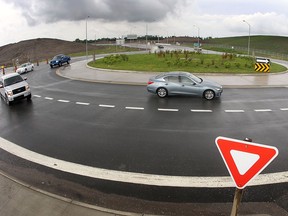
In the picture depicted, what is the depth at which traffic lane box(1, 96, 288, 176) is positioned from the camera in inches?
289

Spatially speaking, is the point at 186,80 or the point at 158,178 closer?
the point at 158,178

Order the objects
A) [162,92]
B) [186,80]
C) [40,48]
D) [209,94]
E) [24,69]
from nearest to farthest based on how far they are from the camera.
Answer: [209,94], [186,80], [162,92], [24,69], [40,48]

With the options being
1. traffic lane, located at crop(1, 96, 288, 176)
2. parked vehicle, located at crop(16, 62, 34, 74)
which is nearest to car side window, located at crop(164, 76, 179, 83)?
traffic lane, located at crop(1, 96, 288, 176)

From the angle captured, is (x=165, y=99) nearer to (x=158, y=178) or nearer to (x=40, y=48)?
(x=158, y=178)

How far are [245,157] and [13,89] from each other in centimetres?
1505

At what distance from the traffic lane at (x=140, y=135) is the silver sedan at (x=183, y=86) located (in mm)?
3007

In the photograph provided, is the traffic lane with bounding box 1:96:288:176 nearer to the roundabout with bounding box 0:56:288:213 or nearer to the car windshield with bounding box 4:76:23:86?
the roundabout with bounding box 0:56:288:213

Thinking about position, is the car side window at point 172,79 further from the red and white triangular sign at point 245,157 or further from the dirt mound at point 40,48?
the dirt mound at point 40,48

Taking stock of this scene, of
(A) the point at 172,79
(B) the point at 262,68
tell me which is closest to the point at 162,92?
(A) the point at 172,79

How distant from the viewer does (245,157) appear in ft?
10.0

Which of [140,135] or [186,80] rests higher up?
[186,80]

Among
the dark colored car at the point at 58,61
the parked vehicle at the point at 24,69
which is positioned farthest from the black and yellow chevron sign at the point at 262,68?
the parked vehicle at the point at 24,69

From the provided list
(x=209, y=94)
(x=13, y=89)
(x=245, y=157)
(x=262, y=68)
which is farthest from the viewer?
(x=262, y=68)

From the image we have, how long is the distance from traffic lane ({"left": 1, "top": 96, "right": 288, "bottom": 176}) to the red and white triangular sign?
3631 mm
